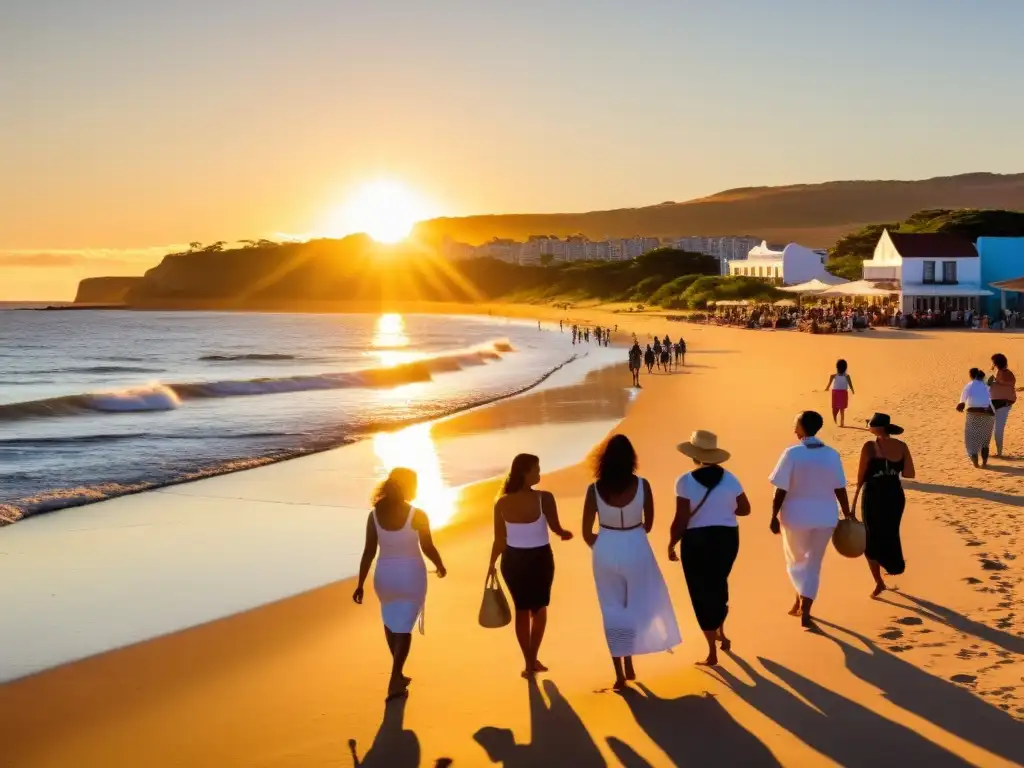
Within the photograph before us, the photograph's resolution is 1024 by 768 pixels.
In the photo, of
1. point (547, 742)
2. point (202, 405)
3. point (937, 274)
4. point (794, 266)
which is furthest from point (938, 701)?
point (794, 266)

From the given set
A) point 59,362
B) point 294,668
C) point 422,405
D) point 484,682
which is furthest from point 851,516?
point 59,362

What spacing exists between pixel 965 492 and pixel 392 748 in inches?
330

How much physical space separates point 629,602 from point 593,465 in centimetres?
85

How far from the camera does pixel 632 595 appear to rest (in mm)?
6035

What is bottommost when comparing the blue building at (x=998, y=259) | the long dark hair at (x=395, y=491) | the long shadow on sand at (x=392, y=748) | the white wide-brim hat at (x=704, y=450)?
the long shadow on sand at (x=392, y=748)

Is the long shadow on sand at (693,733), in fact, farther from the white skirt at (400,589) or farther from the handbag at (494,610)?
the white skirt at (400,589)

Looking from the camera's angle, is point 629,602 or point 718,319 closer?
point 629,602

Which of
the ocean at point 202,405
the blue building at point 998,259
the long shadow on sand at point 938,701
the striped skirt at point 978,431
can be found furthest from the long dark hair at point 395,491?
the blue building at point 998,259

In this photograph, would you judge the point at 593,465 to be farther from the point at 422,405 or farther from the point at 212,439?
the point at 422,405

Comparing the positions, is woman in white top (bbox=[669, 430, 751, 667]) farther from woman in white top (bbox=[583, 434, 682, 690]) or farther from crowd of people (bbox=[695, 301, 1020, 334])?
crowd of people (bbox=[695, 301, 1020, 334])

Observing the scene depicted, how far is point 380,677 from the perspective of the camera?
263 inches

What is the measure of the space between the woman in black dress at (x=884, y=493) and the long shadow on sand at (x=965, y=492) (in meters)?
3.84

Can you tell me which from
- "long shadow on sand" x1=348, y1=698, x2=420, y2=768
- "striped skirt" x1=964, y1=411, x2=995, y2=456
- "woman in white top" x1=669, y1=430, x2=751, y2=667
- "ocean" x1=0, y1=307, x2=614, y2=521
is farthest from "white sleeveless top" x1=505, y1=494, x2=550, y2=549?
"ocean" x1=0, y1=307, x2=614, y2=521

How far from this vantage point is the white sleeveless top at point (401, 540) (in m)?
6.00
